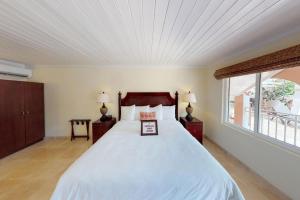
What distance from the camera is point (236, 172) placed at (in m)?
2.92

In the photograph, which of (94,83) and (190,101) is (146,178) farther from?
(94,83)

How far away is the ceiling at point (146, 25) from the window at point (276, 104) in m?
0.50

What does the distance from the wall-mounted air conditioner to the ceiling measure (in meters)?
1.06

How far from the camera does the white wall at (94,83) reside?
16.1ft

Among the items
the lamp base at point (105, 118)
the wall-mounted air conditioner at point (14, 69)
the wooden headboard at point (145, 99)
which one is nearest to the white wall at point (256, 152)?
the wooden headboard at point (145, 99)

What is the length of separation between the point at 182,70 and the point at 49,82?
3763 millimetres

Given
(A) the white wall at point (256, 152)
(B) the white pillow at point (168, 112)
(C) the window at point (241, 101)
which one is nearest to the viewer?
(A) the white wall at point (256, 152)

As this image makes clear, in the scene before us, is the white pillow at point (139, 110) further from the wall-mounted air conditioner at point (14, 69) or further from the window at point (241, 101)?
the wall-mounted air conditioner at point (14, 69)

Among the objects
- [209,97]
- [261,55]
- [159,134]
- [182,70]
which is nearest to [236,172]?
[159,134]

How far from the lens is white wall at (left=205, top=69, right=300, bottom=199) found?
7.15ft

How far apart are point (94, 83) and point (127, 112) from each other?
1354 mm

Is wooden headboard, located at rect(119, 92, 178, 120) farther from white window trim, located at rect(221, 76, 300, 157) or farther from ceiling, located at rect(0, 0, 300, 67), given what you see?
ceiling, located at rect(0, 0, 300, 67)

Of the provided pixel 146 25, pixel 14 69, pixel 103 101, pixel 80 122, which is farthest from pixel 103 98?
pixel 146 25

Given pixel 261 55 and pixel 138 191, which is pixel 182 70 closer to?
pixel 261 55
